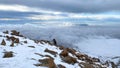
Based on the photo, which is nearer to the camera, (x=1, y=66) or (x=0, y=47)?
(x=1, y=66)

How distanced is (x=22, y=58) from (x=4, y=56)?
1686 mm

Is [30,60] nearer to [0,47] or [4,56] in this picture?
[4,56]

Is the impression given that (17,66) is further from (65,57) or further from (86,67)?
(86,67)

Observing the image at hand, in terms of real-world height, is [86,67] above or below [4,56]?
below

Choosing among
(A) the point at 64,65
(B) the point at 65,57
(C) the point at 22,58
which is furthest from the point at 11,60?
(B) the point at 65,57

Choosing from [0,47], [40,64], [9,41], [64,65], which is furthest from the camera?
[9,41]

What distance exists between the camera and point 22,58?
21.3 meters

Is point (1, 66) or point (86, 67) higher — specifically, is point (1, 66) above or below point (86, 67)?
above

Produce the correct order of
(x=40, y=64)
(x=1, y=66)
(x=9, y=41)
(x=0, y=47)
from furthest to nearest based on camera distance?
1. (x=9, y=41)
2. (x=0, y=47)
3. (x=40, y=64)
4. (x=1, y=66)

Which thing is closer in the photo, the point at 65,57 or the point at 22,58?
the point at 22,58

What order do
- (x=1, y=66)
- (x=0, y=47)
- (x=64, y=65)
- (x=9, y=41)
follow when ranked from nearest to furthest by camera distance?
(x=1, y=66) < (x=64, y=65) < (x=0, y=47) < (x=9, y=41)

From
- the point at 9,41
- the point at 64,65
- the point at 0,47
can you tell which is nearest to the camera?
the point at 64,65

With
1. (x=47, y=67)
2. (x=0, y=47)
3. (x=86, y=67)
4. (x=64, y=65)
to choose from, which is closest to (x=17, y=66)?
(x=47, y=67)

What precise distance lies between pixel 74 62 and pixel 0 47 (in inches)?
298
